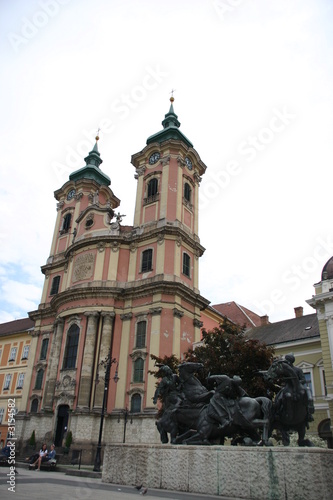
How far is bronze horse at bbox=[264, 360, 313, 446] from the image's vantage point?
8.81 metres

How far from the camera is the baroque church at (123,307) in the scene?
101ft

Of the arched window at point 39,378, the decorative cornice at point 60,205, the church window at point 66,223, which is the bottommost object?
the arched window at point 39,378

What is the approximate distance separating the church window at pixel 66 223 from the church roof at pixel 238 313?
21991 millimetres

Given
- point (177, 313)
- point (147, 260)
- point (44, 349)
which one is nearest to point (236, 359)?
point (177, 313)

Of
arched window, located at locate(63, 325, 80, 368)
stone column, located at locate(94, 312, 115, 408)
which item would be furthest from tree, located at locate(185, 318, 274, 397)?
arched window, located at locate(63, 325, 80, 368)

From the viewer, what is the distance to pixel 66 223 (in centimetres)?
4538

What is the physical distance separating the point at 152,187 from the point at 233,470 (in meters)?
33.1

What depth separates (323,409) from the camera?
27.3 meters

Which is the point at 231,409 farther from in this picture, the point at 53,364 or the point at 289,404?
the point at 53,364

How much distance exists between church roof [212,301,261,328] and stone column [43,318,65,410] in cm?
2293

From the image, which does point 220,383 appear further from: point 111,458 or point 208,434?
point 111,458

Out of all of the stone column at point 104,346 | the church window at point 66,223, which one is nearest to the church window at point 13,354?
the church window at point 66,223

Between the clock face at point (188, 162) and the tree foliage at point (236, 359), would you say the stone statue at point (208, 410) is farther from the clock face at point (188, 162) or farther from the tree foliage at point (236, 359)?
the clock face at point (188, 162)

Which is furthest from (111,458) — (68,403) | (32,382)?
(32,382)
